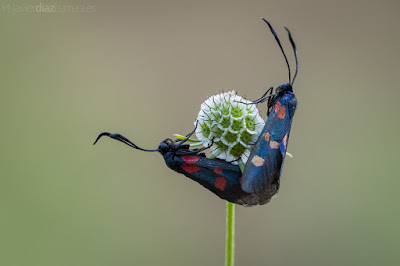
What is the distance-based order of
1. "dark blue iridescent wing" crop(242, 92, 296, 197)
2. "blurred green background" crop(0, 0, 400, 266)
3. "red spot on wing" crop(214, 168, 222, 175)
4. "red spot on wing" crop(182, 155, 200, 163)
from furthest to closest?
"blurred green background" crop(0, 0, 400, 266) < "red spot on wing" crop(182, 155, 200, 163) < "red spot on wing" crop(214, 168, 222, 175) < "dark blue iridescent wing" crop(242, 92, 296, 197)

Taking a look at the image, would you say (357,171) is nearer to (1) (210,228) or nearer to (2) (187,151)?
(1) (210,228)

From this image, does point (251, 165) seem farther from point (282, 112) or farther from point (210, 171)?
point (282, 112)

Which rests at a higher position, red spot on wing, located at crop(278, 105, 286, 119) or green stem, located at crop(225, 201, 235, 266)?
red spot on wing, located at crop(278, 105, 286, 119)

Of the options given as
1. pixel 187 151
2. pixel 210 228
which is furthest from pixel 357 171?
pixel 187 151

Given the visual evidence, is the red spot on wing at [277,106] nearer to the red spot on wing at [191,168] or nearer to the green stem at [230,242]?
the red spot on wing at [191,168]

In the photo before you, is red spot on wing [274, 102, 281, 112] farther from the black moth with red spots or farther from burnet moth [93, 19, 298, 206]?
the black moth with red spots

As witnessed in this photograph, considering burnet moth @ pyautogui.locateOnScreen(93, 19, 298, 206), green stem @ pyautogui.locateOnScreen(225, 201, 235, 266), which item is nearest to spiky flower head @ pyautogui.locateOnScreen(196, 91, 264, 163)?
burnet moth @ pyautogui.locateOnScreen(93, 19, 298, 206)

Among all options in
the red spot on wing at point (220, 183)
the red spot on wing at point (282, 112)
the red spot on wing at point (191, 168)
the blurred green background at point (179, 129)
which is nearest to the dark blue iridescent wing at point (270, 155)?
the red spot on wing at point (282, 112)
